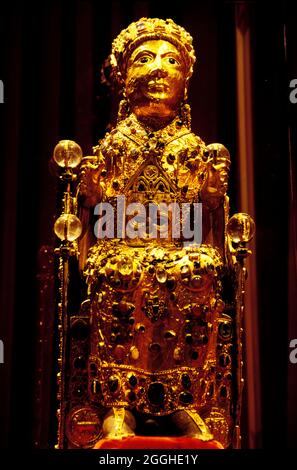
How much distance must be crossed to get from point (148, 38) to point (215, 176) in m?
0.66

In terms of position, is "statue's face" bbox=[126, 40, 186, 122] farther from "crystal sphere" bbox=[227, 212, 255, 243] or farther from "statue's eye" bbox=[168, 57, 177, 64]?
"crystal sphere" bbox=[227, 212, 255, 243]

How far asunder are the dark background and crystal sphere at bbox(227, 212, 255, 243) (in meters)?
0.65

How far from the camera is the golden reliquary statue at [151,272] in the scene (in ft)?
10.1

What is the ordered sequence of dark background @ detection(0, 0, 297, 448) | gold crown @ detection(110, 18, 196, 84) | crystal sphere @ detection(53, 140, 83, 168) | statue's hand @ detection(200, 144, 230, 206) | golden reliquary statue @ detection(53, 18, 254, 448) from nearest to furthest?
golden reliquary statue @ detection(53, 18, 254, 448) < crystal sphere @ detection(53, 140, 83, 168) < statue's hand @ detection(200, 144, 230, 206) < gold crown @ detection(110, 18, 196, 84) < dark background @ detection(0, 0, 297, 448)

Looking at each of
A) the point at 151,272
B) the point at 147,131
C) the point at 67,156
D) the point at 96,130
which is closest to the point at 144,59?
the point at 147,131

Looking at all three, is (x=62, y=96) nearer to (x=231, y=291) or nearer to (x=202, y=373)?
(x=231, y=291)

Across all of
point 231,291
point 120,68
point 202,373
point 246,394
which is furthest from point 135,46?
point 246,394

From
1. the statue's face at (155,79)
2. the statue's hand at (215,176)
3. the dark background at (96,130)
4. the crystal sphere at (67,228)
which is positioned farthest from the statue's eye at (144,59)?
the crystal sphere at (67,228)

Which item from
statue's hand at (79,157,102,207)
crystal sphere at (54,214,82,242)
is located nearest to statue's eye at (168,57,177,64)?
statue's hand at (79,157,102,207)

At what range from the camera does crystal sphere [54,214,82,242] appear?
10.3 feet

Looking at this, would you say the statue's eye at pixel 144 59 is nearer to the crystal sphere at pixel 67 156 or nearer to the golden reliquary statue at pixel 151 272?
the golden reliquary statue at pixel 151 272

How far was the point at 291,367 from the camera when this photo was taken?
374 centimetres
